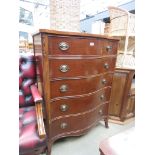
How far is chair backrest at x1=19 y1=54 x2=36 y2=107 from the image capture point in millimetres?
1639

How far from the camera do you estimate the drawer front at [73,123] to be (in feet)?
5.13

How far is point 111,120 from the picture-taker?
2.40 meters

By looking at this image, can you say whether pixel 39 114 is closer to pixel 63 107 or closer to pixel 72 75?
pixel 63 107

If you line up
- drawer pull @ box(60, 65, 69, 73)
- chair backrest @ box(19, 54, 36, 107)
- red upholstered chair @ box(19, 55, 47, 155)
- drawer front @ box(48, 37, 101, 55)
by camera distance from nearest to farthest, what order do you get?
red upholstered chair @ box(19, 55, 47, 155) < drawer front @ box(48, 37, 101, 55) < drawer pull @ box(60, 65, 69, 73) < chair backrest @ box(19, 54, 36, 107)

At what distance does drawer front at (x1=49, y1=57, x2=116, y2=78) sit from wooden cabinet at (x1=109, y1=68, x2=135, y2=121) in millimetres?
486

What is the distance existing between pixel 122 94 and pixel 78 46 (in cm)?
117

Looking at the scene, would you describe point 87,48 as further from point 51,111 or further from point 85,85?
point 51,111

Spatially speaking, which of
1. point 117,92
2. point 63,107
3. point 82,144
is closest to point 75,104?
point 63,107

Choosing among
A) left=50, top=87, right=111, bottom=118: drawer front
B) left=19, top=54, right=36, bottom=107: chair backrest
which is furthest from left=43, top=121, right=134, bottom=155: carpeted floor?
left=19, top=54, right=36, bottom=107: chair backrest

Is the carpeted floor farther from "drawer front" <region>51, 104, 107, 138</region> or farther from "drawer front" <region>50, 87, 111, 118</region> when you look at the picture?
"drawer front" <region>50, 87, 111, 118</region>
